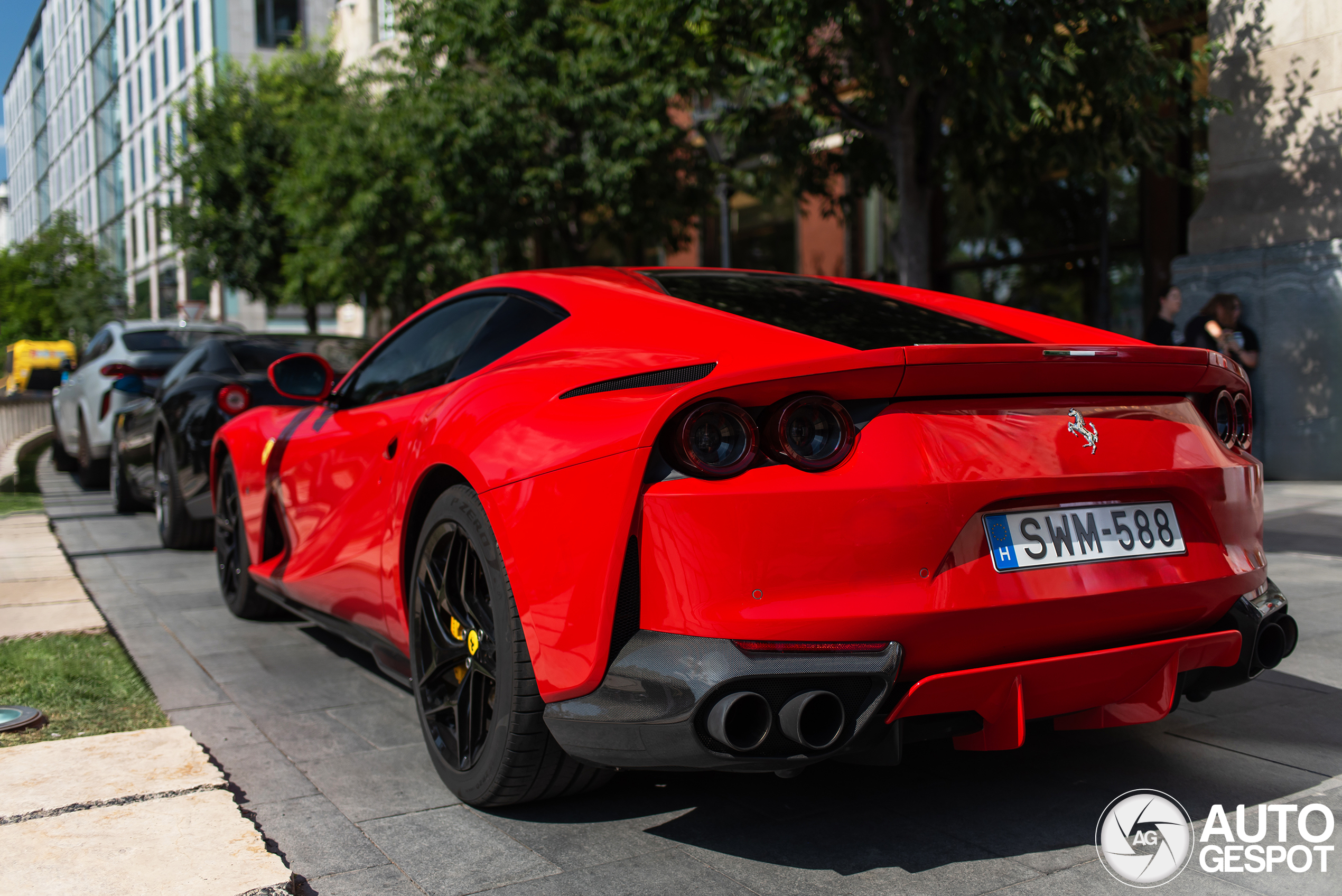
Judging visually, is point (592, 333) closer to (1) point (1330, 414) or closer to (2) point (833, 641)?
(2) point (833, 641)

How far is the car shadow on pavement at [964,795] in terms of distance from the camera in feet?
8.61

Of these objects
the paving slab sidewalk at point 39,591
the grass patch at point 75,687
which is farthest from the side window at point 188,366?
the grass patch at point 75,687

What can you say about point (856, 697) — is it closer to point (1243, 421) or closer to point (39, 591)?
point (1243, 421)

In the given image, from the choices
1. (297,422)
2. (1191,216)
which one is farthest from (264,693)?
(1191,216)

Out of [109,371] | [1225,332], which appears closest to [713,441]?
[1225,332]

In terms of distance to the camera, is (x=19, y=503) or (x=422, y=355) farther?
(x=19, y=503)

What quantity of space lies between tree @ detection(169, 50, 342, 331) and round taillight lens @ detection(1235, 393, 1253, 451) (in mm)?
23567

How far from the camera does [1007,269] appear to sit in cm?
1386

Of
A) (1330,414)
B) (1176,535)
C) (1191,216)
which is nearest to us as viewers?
(1176,535)

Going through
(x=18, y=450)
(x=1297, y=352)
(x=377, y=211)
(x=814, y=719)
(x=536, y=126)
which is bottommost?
(x=18, y=450)

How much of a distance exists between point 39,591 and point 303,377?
2.58 meters

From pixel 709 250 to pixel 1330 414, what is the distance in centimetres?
1177

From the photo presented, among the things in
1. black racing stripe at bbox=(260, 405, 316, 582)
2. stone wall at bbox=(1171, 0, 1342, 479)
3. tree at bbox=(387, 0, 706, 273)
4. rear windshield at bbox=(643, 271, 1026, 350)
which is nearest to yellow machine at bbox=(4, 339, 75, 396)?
tree at bbox=(387, 0, 706, 273)

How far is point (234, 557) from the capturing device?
543cm
